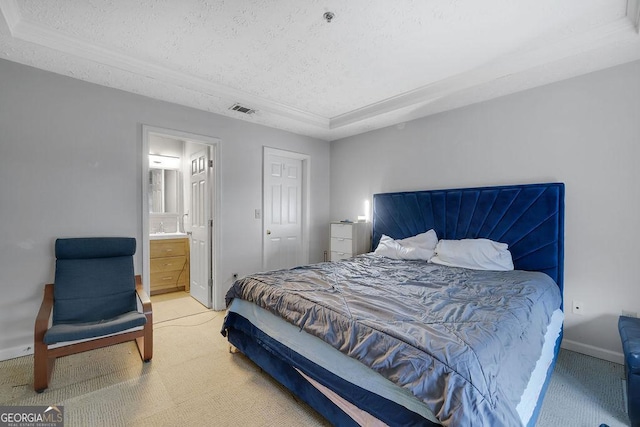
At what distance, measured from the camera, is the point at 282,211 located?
4.49m

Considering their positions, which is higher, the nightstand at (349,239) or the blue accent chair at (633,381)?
the nightstand at (349,239)

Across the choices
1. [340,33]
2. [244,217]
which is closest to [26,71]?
[244,217]

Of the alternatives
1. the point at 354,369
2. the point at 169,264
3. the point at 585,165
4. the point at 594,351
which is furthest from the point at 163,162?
the point at 594,351

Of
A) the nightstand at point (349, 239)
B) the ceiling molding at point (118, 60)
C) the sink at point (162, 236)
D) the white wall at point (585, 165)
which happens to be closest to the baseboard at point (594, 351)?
the white wall at point (585, 165)

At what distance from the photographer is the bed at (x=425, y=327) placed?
1.16 m

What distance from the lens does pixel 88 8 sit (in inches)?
76.6

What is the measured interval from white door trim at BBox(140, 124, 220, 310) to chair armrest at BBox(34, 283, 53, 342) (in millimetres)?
775

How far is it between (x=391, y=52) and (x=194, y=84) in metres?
1.99

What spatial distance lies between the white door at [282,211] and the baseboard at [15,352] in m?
2.49

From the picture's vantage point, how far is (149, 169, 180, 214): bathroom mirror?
189 inches

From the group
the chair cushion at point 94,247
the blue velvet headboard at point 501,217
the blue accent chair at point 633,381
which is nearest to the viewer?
the blue accent chair at point 633,381

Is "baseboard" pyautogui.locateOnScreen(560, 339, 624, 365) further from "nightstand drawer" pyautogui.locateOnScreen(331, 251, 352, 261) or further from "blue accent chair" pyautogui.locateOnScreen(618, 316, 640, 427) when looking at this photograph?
"nightstand drawer" pyautogui.locateOnScreen(331, 251, 352, 261)

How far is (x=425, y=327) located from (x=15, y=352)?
11.2 feet

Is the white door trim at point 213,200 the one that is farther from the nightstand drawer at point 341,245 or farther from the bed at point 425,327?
the nightstand drawer at point 341,245
